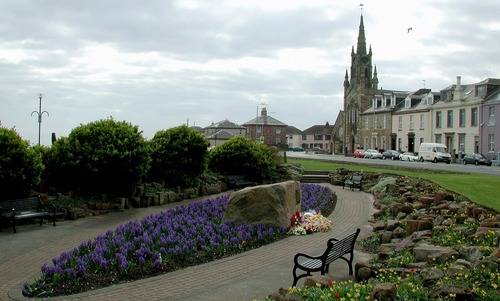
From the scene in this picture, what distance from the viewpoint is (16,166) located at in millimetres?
15781

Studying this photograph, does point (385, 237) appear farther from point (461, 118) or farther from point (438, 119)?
point (438, 119)

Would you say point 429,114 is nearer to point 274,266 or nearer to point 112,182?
point 112,182

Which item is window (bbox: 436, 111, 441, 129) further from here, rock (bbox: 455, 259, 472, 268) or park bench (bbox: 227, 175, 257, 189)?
rock (bbox: 455, 259, 472, 268)

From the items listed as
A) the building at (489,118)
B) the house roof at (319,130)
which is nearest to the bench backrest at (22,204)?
the building at (489,118)

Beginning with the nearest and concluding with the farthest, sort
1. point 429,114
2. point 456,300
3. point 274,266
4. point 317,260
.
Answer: point 456,300
point 317,260
point 274,266
point 429,114

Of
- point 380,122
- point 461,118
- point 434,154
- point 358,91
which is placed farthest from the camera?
point 358,91

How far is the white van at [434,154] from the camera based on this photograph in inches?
2282

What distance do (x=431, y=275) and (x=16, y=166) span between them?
12466 mm

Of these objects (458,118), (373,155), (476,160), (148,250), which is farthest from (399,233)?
(373,155)

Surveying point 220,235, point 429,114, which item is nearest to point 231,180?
point 220,235

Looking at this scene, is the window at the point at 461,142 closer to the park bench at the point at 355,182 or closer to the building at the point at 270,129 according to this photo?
the park bench at the point at 355,182

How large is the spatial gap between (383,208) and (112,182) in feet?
31.0

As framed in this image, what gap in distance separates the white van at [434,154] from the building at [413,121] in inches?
570

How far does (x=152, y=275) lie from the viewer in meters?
9.80
